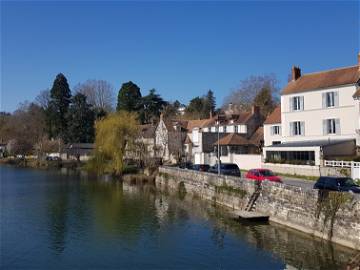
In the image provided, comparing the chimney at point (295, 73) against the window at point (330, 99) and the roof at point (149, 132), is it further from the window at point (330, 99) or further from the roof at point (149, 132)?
the roof at point (149, 132)

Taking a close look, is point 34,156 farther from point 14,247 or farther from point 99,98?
point 14,247

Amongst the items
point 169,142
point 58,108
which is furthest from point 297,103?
point 58,108

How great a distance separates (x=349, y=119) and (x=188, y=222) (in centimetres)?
2224

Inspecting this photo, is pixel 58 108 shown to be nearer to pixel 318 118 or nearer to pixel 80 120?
pixel 80 120

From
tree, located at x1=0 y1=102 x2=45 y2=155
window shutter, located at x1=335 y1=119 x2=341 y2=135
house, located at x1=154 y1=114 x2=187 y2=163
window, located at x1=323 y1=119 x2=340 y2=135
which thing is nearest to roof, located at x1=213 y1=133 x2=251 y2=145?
A: house, located at x1=154 y1=114 x2=187 y2=163

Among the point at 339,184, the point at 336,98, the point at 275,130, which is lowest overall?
the point at 339,184

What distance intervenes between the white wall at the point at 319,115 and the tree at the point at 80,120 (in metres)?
56.4

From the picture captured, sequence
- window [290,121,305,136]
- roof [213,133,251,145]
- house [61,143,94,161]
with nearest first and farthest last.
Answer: window [290,121,305,136] < roof [213,133,251,145] < house [61,143,94,161]

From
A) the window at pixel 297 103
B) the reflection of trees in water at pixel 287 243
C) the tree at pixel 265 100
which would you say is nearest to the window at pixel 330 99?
the window at pixel 297 103

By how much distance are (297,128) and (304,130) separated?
1.18m

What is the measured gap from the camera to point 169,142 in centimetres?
7050

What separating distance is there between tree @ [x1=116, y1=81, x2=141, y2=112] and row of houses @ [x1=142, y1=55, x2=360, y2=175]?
3846 centimetres

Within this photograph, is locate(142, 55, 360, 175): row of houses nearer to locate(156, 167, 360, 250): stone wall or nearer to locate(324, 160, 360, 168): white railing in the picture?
locate(324, 160, 360, 168): white railing

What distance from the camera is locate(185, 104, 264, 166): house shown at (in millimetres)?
56169
